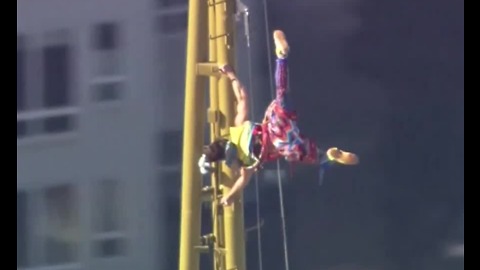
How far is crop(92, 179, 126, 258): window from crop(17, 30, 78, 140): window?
140 mm

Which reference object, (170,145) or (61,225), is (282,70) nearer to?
(170,145)

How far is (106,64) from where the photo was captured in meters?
1.91

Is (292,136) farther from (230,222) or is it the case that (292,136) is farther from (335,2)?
(335,2)

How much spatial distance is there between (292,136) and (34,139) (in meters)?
0.94

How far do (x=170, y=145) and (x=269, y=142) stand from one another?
788 millimetres

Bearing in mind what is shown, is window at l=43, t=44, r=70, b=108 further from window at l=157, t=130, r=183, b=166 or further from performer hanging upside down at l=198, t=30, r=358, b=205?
performer hanging upside down at l=198, t=30, r=358, b=205

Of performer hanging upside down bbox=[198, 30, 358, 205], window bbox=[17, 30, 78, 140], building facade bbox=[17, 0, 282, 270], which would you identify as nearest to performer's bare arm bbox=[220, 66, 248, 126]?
performer hanging upside down bbox=[198, 30, 358, 205]

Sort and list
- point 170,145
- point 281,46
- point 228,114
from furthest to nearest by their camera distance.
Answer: point 170,145, point 228,114, point 281,46

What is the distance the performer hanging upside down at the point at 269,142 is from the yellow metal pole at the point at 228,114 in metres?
0.04

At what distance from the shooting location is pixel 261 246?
5.65 feet

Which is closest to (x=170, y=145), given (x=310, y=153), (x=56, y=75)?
(x=56, y=75)

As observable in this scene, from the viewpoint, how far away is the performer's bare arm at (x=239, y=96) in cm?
111

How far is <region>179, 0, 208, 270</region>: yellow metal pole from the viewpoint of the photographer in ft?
3.80

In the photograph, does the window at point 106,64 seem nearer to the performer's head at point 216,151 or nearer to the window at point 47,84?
the window at point 47,84
